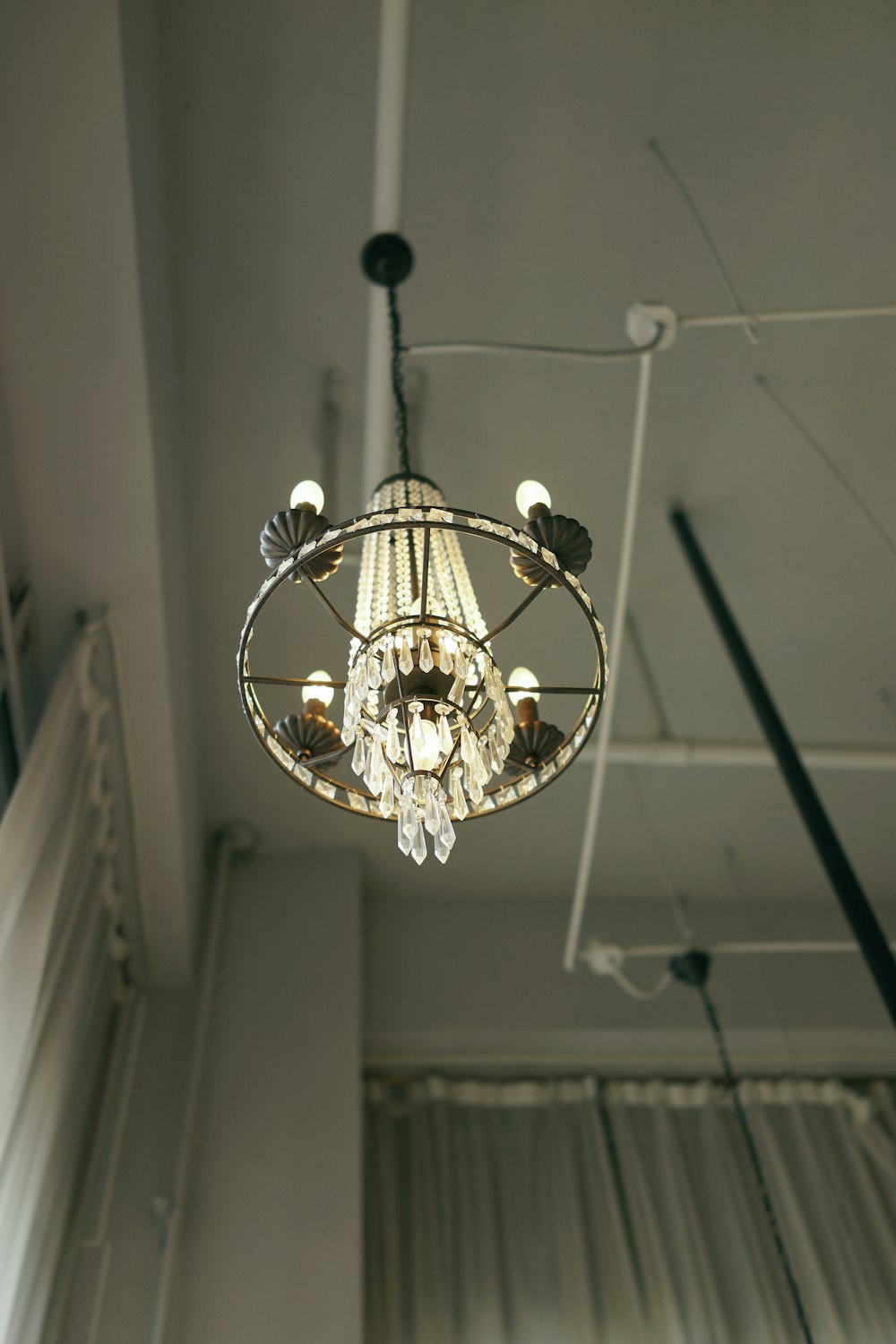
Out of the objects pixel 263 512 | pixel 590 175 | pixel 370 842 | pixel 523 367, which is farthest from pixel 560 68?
pixel 370 842

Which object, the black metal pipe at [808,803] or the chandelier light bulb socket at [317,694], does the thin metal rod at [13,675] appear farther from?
the black metal pipe at [808,803]

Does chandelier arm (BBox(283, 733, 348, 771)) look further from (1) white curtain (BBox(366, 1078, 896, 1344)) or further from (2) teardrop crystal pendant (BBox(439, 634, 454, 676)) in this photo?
(1) white curtain (BBox(366, 1078, 896, 1344))

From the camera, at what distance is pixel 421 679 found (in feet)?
5.35

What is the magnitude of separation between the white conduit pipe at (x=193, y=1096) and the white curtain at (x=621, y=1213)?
2.48 ft

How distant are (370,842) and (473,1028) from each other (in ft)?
3.05

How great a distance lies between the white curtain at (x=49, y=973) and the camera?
225cm

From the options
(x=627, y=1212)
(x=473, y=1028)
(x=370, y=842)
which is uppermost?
(x=370, y=842)

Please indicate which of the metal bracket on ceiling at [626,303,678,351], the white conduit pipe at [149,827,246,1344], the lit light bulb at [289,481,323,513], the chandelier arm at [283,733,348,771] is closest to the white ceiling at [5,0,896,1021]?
the white conduit pipe at [149,827,246,1344]

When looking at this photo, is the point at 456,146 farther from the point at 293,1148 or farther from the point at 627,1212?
the point at 627,1212

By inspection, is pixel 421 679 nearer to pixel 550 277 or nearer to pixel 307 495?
pixel 307 495

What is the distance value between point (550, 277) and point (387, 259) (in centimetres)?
62

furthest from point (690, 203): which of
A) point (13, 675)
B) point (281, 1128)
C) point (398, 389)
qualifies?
point (281, 1128)

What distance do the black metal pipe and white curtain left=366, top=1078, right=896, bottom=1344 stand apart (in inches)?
77.2

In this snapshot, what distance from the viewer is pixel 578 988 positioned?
4.33m
